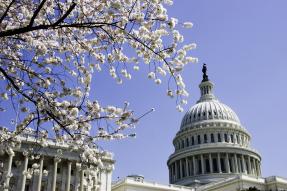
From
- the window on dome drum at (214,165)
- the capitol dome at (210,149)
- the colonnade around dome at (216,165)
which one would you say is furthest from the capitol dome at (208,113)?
the window on dome drum at (214,165)

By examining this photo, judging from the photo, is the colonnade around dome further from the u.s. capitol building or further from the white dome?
the white dome

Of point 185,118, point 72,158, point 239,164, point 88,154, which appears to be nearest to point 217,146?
point 239,164

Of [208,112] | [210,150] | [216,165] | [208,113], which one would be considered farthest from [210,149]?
[208,112]

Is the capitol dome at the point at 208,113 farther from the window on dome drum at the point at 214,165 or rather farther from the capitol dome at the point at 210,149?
the window on dome drum at the point at 214,165

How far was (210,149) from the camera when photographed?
99500 mm

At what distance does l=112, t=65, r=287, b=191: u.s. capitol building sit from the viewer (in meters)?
97.9

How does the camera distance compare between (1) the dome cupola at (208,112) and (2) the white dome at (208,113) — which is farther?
(2) the white dome at (208,113)

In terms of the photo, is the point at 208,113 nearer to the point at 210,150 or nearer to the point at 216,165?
the point at 210,150

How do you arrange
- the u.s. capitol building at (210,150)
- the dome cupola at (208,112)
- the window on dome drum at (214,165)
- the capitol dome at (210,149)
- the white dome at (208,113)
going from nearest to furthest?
1. the u.s. capitol building at (210,150)
2. the capitol dome at (210,149)
3. the window on dome drum at (214,165)
4. the dome cupola at (208,112)
5. the white dome at (208,113)

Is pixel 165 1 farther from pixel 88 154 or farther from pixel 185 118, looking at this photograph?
pixel 185 118

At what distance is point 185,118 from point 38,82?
336 feet

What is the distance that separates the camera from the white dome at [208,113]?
110m

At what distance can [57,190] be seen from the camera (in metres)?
60.9

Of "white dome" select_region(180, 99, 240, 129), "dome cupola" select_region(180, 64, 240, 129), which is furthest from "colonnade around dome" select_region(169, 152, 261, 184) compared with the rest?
"white dome" select_region(180, 99, 240, 129)
